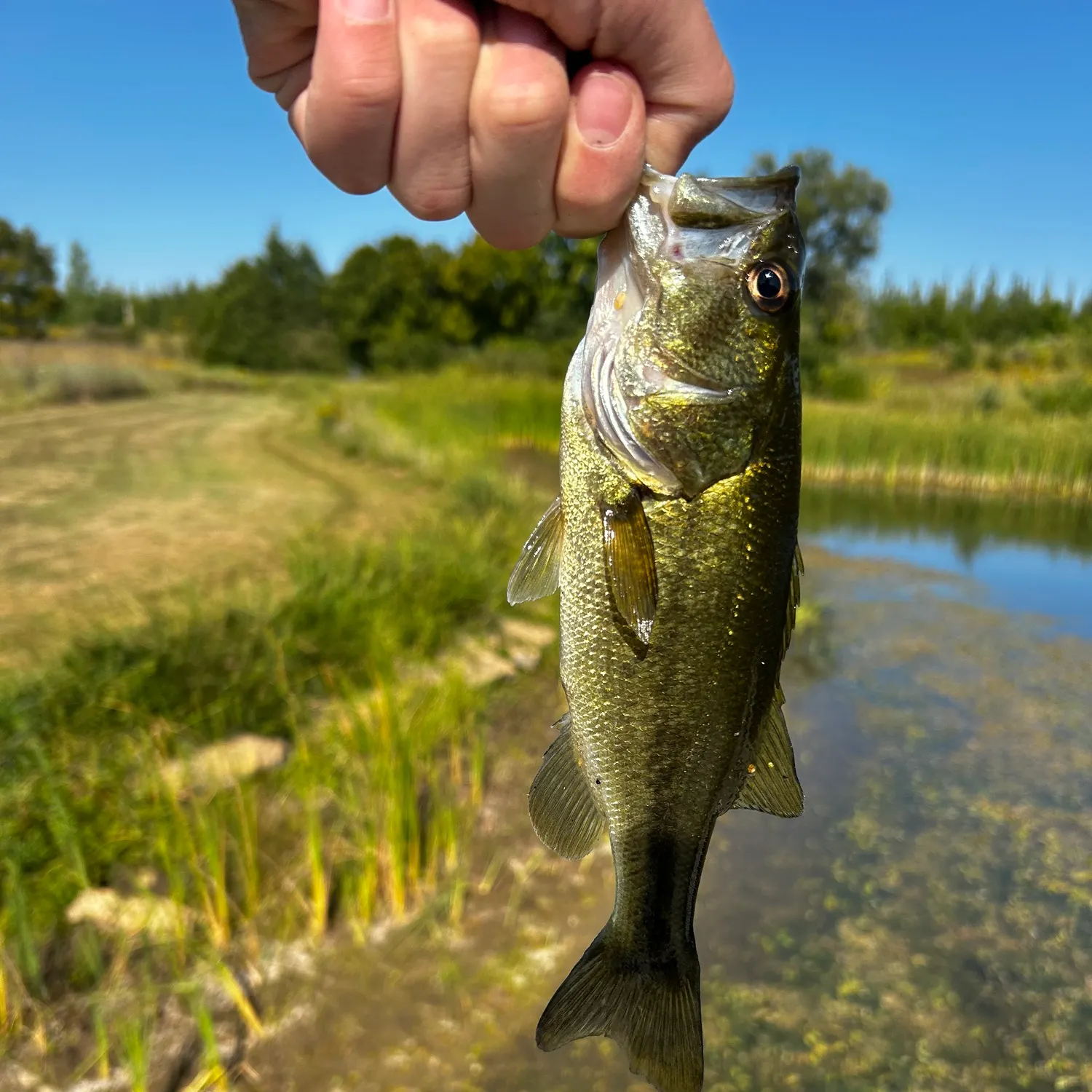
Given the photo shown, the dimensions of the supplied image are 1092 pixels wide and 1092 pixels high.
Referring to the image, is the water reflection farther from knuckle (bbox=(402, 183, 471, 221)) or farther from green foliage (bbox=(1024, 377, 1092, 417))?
knuckle (bbox=(402, 183, 471, 221))

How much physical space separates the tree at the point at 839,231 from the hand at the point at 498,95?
4498cm

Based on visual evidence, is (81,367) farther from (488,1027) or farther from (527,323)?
(488,1027)

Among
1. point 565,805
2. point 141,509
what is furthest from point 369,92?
point 141,509

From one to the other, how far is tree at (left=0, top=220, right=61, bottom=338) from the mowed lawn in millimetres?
19255

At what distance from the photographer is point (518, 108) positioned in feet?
4.40

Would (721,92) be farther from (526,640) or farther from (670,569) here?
(526,640)

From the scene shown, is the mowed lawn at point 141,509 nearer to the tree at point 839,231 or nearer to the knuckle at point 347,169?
the knuckle at point 347,169

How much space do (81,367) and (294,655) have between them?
24.5 meters

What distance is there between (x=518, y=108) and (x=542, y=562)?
76cm

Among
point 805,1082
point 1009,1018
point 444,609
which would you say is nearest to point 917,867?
point 1009,1018

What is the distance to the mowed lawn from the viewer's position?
7.38 metres

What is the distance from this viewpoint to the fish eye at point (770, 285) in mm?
1527

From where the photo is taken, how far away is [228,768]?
438 centimetres

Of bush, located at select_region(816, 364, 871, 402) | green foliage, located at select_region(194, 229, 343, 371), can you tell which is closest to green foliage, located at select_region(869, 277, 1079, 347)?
Answer: bush, located at select_region(816, 364, 871, 402)
